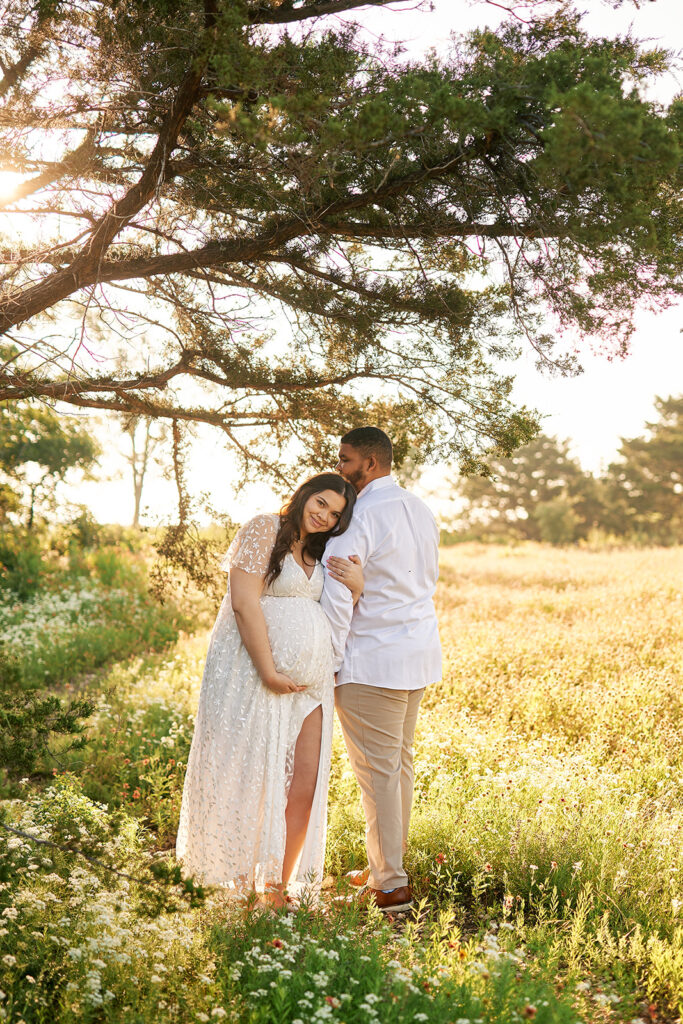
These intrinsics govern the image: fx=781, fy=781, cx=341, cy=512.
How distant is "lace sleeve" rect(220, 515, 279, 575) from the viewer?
3830 mm

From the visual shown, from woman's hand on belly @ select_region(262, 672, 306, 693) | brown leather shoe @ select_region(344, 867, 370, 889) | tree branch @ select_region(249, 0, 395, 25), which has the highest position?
tree branch @ select_region(249, 0, 395, 25)

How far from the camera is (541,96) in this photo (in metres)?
2.80

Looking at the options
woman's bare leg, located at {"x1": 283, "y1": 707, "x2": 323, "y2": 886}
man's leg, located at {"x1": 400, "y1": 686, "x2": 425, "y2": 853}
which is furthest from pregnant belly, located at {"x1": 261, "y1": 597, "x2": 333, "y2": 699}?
man's leg, located at {"x1": 400, "y1": 686, "x2": 425, "y2": 853}

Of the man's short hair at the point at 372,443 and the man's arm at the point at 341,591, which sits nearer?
the man's arm at the point at 341,591

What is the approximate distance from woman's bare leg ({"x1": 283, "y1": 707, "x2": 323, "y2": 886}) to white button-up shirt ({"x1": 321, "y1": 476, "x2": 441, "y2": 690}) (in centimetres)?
30

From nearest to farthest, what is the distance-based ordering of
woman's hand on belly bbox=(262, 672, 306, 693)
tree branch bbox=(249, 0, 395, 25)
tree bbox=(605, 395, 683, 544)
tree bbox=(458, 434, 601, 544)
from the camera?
tree branch bbox=(249, 0, 395, 25) < woman's hand on belly bbox=(262, 672, 306, 693) < tree bbox=(605, 395, 683, 544) < tree bbox=(458, 434, 601, 544)

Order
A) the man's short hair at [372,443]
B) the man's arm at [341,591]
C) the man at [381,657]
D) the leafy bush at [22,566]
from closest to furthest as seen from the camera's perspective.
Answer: the man's arm at [341,591] < the man at [381,657] < the man's short hair at [372,443] < the leafy bush at [22,566]

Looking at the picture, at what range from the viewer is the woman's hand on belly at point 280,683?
3811 millimetres

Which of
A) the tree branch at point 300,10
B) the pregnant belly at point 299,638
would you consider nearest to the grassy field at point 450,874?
the pregnant belly at point 299,638

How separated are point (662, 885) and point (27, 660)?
762 cm

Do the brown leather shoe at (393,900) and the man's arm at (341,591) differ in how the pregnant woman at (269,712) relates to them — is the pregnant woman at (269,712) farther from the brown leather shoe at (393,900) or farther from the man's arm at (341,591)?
the brown leather shoe at (393,900)

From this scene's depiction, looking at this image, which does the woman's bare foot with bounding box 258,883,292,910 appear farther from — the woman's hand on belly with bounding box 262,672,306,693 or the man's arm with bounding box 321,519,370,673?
the man's arm with bounding box 321,519,370,673

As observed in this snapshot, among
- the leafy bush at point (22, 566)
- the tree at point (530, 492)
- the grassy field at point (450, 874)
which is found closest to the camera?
the grassy field at point (450, 874)

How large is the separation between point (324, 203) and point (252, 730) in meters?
2.56
